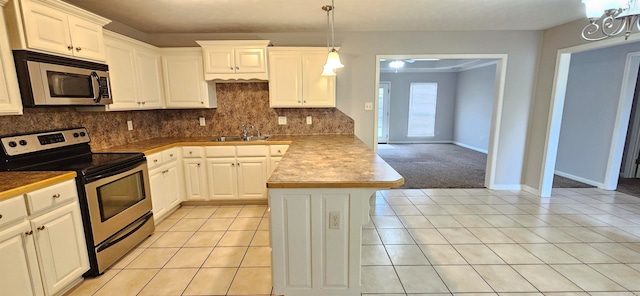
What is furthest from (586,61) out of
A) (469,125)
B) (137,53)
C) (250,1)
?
(137,53)

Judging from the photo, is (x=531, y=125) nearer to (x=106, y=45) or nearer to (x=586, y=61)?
(x=586, y=61)

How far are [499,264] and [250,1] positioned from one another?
3.18 metres

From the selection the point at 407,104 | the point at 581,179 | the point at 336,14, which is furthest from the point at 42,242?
the point at 407,104

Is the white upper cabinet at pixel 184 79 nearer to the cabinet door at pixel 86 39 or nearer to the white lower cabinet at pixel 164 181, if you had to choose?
the white lower cabinet at pixel 164 181

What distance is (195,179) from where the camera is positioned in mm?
3457

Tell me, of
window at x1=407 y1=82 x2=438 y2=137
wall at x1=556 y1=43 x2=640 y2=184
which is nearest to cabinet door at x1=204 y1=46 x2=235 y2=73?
wall at x1=556 y1=43 x2=640 y2=184

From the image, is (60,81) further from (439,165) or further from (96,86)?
(439,165)

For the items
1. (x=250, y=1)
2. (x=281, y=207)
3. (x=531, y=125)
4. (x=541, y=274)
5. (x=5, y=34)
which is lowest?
(x=541, y=274)

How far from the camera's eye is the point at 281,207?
1729 millimetres

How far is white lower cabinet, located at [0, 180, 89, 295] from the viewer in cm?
153


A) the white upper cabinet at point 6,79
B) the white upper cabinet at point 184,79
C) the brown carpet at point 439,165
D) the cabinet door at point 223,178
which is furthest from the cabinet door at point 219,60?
the brown carpet at point 439,165

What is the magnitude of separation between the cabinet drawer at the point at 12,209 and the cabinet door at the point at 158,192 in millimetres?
1237

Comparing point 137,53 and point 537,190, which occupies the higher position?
point 137,53

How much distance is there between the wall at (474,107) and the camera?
7087 millimetres
